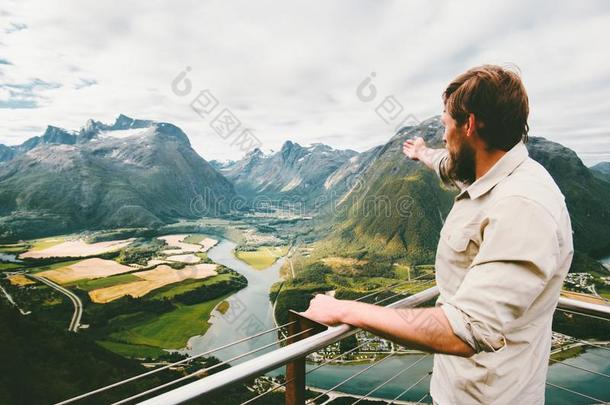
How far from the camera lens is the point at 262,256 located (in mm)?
97750

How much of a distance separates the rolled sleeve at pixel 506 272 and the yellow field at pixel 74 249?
10633cm

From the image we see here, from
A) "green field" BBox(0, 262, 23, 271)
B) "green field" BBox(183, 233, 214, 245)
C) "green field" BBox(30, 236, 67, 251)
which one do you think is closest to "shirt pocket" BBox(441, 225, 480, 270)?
"green field" BBox(0, 262, 23, 271)

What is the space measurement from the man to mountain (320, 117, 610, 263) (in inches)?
3747

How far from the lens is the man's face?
120cm

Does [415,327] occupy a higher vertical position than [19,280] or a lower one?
higher

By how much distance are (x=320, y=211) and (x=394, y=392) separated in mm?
126698

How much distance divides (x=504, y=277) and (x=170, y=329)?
64659 millimetres

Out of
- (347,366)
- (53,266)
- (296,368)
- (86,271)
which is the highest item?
(296,368)

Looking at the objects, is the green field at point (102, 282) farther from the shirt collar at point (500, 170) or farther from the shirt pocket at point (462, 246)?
the shirt collar at point (500, 170)

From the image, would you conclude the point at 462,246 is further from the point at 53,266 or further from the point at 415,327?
the point at 53,266

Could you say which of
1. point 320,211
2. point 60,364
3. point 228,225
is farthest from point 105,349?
point 320,211

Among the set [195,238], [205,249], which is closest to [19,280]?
[205,249]

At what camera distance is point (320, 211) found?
16775cm

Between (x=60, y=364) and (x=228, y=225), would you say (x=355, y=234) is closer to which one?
(x=228, y=225)
